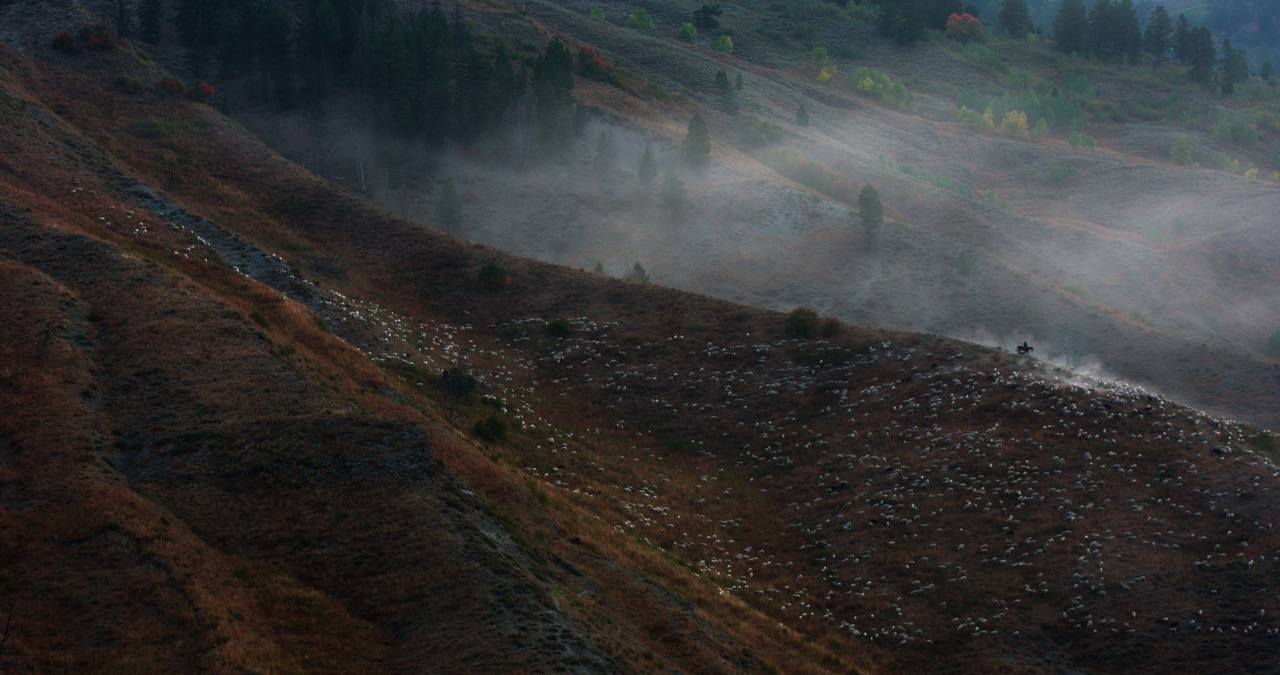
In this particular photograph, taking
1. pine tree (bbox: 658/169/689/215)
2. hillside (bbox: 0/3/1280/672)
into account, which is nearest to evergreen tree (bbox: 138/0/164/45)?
hillside (bbox: 0/3/1280/672)

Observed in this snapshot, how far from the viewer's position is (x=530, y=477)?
31.4 m

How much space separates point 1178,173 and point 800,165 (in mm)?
46143

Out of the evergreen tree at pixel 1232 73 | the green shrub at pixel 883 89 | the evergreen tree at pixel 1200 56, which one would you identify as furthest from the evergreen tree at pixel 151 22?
the evergreen tree at pixel 1232 73

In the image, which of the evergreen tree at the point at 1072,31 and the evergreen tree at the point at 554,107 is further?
the evergreen tree at the point at 1072,31

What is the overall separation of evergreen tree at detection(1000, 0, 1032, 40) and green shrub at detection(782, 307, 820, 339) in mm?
145646

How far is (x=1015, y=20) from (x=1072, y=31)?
14860 mm

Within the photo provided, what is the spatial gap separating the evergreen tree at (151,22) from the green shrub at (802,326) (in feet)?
199

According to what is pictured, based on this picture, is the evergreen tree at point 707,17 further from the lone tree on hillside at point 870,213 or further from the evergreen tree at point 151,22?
the evergreen tree at point 151,22

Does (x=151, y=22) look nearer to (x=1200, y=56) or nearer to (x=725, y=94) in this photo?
(x=725, y=94)

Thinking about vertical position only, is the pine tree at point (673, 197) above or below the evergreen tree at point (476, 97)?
below

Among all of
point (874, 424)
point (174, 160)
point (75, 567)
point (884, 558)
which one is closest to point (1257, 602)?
point (884, 558)

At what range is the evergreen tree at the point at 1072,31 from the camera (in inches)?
6250

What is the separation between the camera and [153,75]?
70312mm

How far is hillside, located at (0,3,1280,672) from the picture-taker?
19.0 metres
